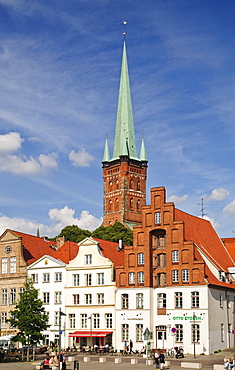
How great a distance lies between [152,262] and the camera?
221 feet

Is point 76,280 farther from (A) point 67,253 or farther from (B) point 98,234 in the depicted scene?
(B) point 98,234

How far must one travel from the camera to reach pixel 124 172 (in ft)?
597

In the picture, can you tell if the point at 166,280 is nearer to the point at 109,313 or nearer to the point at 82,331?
the point at 109,313

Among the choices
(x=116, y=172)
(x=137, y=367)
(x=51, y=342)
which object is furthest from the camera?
(x=116, y=172)

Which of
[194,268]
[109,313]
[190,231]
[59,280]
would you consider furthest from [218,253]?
[59,280]

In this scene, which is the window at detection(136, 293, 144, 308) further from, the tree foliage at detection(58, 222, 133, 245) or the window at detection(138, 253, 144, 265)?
the tree foliage at detection(58, 222, 133, 245)

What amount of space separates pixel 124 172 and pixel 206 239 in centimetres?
10953

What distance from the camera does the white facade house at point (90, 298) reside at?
225 feet

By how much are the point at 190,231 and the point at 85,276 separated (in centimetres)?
1433

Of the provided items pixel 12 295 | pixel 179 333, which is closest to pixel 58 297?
pixel 12 295

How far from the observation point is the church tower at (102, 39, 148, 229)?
179250 millimetres

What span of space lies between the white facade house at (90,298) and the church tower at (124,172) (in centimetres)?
10568

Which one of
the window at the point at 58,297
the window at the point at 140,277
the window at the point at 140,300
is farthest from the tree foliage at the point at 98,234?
the window at the point at 140,300

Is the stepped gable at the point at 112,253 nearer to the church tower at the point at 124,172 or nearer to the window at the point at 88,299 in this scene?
the window at the point at 88,299
